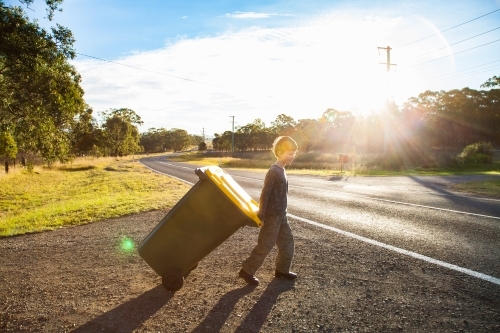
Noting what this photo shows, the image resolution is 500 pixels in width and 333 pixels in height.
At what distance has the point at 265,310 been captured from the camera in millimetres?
3252

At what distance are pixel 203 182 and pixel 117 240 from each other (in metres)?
3.27

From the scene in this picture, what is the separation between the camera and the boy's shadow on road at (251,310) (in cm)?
296

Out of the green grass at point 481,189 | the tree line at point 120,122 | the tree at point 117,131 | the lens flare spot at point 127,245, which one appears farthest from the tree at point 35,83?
the tree at point 117,131

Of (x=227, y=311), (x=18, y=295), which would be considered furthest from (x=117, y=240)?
(x=227, y=311)

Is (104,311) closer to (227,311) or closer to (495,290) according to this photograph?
(227,311)

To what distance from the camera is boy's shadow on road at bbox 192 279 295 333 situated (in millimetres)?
2963

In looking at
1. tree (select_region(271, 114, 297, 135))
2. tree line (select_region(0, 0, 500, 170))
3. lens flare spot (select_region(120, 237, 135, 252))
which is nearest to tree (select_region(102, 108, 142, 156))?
tree line (select_region(0, 0, 500, 170))

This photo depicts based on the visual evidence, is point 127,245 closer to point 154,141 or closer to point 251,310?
point 251,310

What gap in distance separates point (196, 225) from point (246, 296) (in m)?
0.90

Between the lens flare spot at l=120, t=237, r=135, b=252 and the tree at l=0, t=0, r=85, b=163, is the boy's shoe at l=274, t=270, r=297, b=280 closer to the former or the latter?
the lens flare spot at l=120, t=237, r=135, b=252

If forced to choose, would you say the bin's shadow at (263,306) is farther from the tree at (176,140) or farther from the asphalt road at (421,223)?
the tree at (176,140)

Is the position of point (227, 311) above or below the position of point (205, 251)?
below

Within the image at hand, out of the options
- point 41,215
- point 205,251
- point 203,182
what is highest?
point 203,182

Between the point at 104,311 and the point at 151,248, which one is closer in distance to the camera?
the point at 104,311
